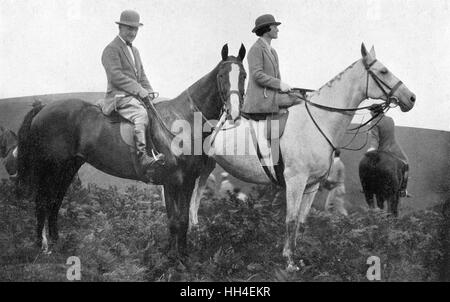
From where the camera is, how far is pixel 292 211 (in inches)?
257

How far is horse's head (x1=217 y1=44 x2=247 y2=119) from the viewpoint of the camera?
5.99 meters

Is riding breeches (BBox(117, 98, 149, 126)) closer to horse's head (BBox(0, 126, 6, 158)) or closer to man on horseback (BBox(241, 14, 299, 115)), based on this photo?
man on horseback (BBox(241, 14, 299, 115))

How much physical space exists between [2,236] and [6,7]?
280 centimetres

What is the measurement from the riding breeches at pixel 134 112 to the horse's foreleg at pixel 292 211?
1.75 meters

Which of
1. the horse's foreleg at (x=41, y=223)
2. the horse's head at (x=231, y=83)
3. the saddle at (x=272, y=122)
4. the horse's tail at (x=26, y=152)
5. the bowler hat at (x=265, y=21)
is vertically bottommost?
the horse's foreleg at (x=41, y=223)

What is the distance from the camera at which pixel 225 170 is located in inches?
281

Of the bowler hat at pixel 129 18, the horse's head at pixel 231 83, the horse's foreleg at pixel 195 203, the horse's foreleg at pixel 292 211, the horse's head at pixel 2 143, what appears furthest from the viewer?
the horse's head at pixel 2 143

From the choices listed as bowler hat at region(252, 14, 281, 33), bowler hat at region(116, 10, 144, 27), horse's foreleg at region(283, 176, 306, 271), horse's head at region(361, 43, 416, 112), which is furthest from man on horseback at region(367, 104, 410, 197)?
bowler hat at region(116, 10, 144, 27)

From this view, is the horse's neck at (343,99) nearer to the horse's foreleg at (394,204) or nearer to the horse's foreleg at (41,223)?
the horse's foreleg at (394,204)

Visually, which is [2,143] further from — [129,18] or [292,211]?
[292,211]

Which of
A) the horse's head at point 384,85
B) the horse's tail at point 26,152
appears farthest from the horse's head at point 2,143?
the horse's head at point 384,85

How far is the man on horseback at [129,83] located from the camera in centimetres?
658

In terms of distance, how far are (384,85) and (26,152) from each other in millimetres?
4178

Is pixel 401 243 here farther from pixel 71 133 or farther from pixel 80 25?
pixel 80 25
